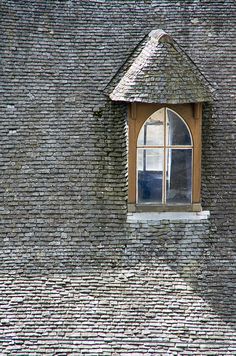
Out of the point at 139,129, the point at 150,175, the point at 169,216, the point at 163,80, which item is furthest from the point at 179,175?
the point at 163,80

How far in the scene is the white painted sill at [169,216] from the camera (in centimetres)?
1411

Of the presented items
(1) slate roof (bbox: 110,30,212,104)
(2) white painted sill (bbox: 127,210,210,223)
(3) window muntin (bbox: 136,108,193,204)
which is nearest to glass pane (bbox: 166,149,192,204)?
(3) window muntin (bbox: 136,108,193,204)

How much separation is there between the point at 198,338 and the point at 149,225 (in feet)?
7.71

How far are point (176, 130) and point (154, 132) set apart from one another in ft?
1.23

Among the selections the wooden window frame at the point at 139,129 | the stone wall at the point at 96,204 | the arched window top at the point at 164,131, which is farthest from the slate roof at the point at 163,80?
the stone wall at the point at 96,204

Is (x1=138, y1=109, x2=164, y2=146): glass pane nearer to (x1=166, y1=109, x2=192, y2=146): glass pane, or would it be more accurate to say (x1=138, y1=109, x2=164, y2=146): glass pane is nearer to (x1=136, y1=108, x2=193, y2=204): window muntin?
(x1=136, y1=108, x2=193, y2=204): window muntin

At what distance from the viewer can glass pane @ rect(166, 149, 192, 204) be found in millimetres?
14258

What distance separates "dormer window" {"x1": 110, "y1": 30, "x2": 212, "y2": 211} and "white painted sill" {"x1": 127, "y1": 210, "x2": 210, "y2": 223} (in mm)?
91

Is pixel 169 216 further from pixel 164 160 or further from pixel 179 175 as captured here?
pixel 164 160

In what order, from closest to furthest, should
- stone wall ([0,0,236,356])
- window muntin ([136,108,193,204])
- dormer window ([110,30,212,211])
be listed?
stone wall ([0,0,236,356]), dormer window ([110,30,212,211]), window muntin ([136,108,193,204])

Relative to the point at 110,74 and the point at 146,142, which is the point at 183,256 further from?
the point at 110,74

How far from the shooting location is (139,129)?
14.1 metres

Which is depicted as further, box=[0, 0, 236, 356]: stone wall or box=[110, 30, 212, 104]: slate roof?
box=[110, 30, 212, 104]: slate roof

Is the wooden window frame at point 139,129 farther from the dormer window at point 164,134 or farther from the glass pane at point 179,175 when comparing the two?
the glass pane at point 179,175
